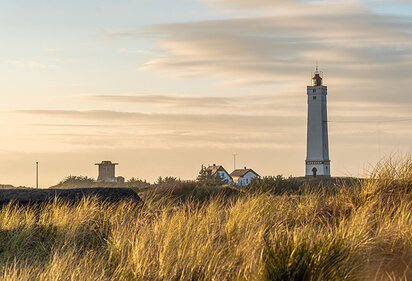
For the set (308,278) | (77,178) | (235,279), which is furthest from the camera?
(77,178)

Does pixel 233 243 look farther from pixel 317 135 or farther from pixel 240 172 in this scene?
pixel 240 172

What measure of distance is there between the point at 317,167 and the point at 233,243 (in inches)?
2095

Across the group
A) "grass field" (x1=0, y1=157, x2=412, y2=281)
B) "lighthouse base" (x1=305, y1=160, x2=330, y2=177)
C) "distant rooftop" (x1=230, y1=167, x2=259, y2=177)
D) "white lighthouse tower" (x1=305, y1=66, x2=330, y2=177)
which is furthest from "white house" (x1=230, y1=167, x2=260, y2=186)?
"grass field" (x1=0, y1=157, x2=412, y2=281)

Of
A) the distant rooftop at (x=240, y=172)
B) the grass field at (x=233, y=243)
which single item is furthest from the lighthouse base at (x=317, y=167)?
the grass field at (x=233, y=243)

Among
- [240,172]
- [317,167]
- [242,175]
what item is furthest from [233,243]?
[240,172]

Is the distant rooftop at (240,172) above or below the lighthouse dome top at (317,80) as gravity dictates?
below

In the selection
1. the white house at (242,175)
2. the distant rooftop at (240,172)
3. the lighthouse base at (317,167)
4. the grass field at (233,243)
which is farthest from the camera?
the distant rooftop at (240,172)

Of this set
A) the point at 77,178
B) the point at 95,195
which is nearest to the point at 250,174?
the point at 77,178

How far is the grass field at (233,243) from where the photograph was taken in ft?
21.7

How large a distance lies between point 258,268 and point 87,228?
18.1ft

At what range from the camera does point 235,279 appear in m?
6.80

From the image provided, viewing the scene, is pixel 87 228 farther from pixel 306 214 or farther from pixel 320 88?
pixel 320 88

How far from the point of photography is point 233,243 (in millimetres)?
8422

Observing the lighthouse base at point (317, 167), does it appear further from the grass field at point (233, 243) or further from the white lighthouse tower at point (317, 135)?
the grass field at point (233, 243)
